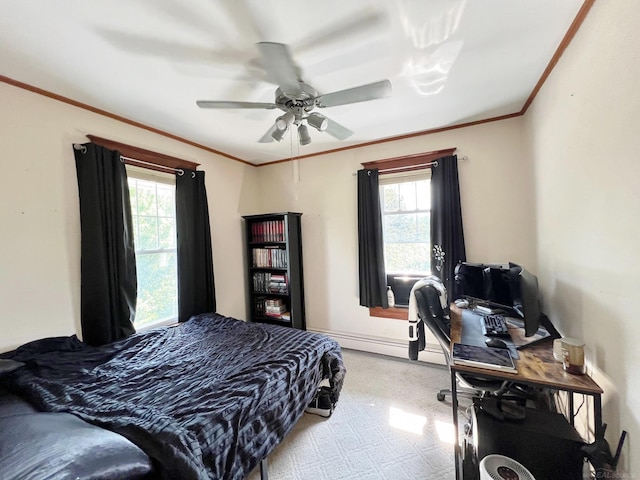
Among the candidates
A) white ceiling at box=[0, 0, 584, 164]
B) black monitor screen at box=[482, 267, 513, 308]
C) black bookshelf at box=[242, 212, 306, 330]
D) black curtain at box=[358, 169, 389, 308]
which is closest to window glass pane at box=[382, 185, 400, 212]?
black curtain at box=[358, 169, 389, 308]

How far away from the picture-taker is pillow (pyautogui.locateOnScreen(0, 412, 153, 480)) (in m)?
0.82

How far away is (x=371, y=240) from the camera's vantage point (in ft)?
10.3

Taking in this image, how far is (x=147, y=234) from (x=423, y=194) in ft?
10.0

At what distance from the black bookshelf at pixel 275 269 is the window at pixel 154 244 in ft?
3.36

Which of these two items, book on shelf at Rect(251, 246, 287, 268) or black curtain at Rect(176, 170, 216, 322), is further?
book on shelf at Rect(251, 246, 287, 268)

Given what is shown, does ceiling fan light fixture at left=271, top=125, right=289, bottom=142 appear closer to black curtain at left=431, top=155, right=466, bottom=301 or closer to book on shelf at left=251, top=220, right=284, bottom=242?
book on shelf at left=251, top=220, right=284, bottom=242

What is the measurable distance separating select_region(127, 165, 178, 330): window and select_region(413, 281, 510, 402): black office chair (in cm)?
255

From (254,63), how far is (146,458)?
209 centimetres

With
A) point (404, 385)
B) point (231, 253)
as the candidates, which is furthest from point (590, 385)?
point (231, 253)

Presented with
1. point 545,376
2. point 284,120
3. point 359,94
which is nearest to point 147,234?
point 284,120

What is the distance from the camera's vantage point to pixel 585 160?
4.53ft

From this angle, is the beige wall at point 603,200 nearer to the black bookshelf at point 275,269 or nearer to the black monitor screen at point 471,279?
the black monitor screen at point 471,279

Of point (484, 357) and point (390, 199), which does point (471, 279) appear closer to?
point (484, 357)

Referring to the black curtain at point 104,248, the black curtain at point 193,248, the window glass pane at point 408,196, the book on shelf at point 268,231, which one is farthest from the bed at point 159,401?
the window glass pane at point 408,196
